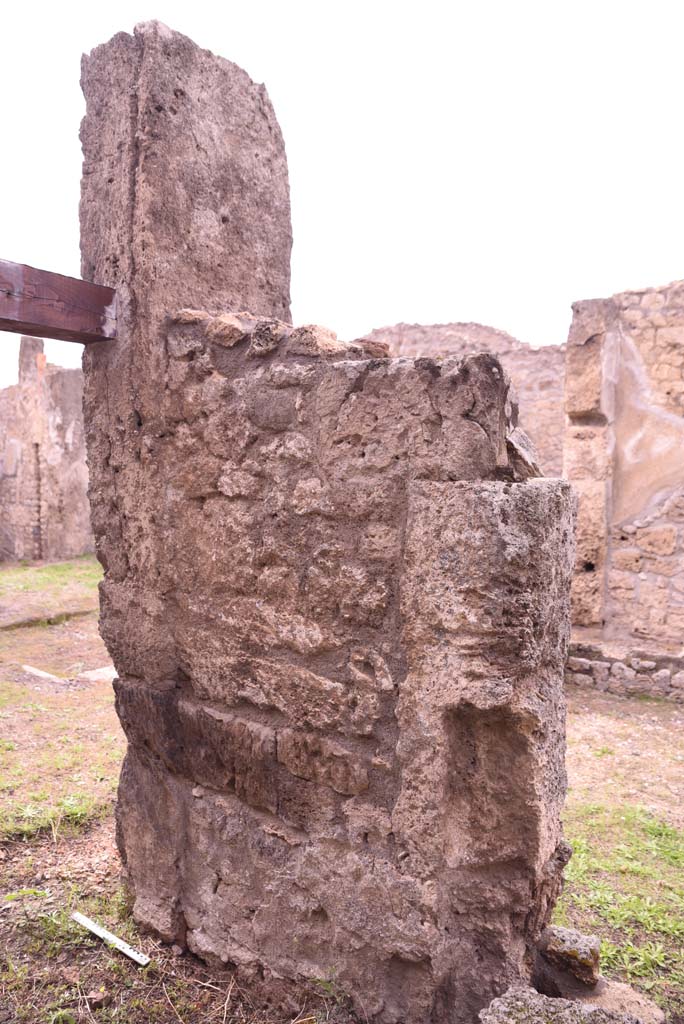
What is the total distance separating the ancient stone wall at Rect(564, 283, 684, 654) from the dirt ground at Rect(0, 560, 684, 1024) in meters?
0.82

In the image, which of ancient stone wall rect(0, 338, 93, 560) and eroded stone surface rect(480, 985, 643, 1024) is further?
ancient stone wall rect(0, 338, 93, 560)

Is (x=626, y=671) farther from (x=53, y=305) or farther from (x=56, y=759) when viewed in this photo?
(x=53, y=305)

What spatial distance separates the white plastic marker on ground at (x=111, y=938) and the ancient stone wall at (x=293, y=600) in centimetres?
12

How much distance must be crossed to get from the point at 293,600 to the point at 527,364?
1124 cm

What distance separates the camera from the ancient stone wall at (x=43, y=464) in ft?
39.8

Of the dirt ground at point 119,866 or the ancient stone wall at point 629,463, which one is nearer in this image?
the dirt ground at point 119,866

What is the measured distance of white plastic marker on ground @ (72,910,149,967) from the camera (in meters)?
2.61

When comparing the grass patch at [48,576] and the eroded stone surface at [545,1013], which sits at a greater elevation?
the eroded stone surface at [545,1013]

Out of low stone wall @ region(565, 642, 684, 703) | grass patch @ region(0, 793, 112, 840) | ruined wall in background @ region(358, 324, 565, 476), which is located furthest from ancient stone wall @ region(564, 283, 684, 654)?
ruined wall in background @ region(358, 324, 565, 476)

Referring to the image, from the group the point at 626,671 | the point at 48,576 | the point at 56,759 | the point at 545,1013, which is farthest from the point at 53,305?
the point at 48,576

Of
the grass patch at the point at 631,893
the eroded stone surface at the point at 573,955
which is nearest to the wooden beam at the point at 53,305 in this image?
the eroded stone surface at the point at 573,955

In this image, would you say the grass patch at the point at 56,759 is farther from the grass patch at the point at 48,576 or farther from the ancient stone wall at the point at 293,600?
the grass patch at the point at 48,576

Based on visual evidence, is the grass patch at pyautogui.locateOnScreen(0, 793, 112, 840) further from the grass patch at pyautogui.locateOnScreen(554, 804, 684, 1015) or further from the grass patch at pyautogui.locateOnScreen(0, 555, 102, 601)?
the grass patch at pyautogui.locateOnScreen(0, 555, 102, 601)

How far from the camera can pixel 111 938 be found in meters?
2.70
